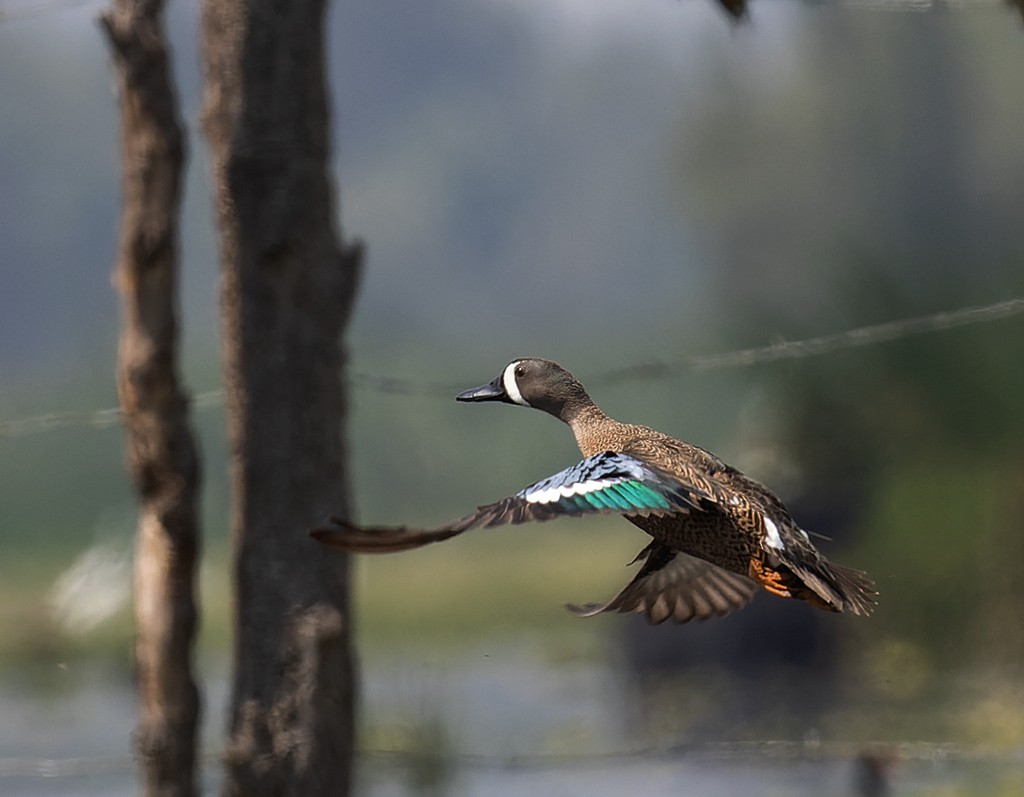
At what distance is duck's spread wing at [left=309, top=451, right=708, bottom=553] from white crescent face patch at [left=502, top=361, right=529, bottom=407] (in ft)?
0.16

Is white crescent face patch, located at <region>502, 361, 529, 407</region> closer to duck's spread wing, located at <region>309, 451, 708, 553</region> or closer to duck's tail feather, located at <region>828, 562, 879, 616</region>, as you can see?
duck's spread wing, located at <region>309, 451, 708, 553</region>

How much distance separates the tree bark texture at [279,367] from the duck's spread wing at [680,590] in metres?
1.77

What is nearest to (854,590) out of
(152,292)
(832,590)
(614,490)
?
(832,590)

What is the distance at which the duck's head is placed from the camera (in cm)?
102

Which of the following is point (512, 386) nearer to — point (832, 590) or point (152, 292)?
point (832, 590)

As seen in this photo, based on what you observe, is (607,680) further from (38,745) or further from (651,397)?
(651,397)

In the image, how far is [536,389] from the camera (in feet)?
3.37

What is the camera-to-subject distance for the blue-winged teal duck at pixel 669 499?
965 millimetres

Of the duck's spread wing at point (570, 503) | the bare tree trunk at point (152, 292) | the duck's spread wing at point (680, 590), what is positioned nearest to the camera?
the duck's spread wing at point (570, 503)

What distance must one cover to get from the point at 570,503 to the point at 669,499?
0.06 meters

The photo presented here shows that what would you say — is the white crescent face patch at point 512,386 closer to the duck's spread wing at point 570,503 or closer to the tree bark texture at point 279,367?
the duck's spread wing at point 570,503

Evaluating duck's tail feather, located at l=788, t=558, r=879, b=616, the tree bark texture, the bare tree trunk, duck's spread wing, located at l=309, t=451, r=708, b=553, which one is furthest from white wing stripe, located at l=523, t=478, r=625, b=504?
the bare tree trunk

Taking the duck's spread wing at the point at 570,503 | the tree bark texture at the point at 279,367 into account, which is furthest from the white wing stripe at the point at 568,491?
the tree bark texture at the point at 279,367

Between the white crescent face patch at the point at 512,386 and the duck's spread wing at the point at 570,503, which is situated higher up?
the white crescent face patch at the point at 512,386
